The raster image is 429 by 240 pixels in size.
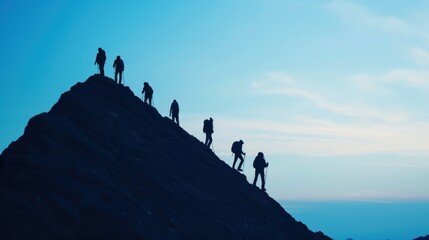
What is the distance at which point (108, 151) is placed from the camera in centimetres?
3047

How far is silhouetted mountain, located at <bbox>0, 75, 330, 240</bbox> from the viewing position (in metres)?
21.7

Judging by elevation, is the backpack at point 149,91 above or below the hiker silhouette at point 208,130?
above

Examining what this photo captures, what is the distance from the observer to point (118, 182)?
28.0 m

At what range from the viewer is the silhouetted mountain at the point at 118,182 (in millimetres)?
21688

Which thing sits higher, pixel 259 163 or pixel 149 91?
pixel 149 91

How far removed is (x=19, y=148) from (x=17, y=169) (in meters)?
1.91

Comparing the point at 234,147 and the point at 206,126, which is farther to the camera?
the point at 206,126

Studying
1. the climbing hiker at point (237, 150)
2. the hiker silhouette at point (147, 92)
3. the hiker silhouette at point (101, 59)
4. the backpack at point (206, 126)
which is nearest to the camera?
the climbing hiker at point (237, 150)

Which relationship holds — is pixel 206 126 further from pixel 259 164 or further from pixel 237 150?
pixel 259 164

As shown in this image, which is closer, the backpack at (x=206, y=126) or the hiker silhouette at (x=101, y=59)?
the hiker silhouette at (x=101, y=59)

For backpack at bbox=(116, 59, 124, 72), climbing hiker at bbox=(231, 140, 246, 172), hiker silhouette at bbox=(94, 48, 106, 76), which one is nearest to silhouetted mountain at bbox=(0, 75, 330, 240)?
climbing hiker at bbox=(231, 140, 246, 172)

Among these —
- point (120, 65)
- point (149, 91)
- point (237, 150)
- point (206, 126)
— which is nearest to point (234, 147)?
point (237, 150)

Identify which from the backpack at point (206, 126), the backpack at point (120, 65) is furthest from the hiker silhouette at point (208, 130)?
the backpack at point (120, 65)

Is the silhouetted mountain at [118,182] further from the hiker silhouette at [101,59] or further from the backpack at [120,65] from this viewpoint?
the backpack at [120,65]
